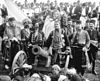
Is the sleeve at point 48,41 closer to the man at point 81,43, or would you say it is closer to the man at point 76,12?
the man at point 81,43

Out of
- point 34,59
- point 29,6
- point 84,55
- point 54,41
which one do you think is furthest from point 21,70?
point 29,6

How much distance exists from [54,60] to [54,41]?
2.16 ft

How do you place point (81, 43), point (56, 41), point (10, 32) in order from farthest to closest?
point (10, 32) → point (56, 41) → point (81, 43)

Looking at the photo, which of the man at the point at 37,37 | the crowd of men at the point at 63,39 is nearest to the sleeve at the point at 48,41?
the crowd of men at the point at 63,39

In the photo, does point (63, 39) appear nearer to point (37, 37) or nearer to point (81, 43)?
point (81, 43)

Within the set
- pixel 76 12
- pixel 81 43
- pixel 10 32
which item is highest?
pixel 10 32

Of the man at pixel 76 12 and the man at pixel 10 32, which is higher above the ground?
the man at pixel 10 32

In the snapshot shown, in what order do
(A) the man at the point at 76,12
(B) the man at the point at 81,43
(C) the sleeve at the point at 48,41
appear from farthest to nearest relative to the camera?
(A) the man at the point at 76,12 → (C) the sleeve at the point at 48,41 → (B) the man at the point at 81,43

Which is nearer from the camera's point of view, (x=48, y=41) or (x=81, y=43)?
(x=81, y=43)

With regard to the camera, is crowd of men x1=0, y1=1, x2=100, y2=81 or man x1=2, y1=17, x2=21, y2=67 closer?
crowd of men x1=0, y1=1, x2=100, y2=81

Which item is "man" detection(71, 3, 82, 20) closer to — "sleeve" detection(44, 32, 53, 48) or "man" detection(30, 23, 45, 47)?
"man" detection(30, 23, 45, 47)

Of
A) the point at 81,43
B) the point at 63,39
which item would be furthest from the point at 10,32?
the point at 81,43

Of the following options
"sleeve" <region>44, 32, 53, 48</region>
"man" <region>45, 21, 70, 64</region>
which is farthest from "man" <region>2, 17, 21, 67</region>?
"man" <region>45, 21, 70, 64</region>

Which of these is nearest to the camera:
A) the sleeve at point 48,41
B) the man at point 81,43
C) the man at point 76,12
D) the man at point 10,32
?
the man at point 81,43
